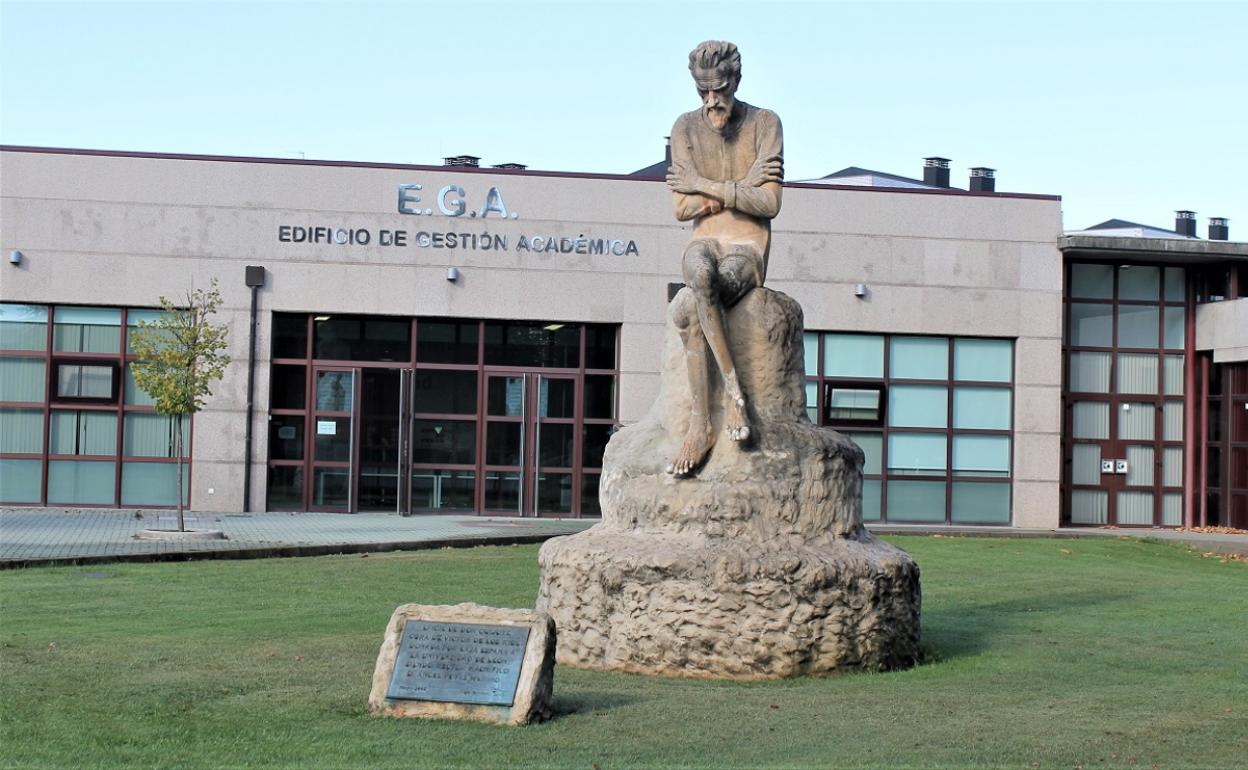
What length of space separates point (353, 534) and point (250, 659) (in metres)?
11.6

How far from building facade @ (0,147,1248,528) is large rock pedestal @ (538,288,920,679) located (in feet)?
52.9

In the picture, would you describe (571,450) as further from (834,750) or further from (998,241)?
(834,750)

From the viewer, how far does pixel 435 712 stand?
26.1 feet

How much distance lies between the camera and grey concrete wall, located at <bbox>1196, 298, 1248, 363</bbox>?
27531 millimetres

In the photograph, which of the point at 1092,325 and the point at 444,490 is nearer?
the point at 444,490

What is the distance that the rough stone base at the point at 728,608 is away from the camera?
9.73 meters

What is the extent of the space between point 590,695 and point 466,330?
60.7ft

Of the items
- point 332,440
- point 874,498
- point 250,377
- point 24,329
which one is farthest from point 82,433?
point 874,498

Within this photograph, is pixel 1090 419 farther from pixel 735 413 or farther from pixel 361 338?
pixel 735 413

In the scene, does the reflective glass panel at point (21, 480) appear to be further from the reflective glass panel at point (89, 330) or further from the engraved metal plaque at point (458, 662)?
the engraved metal plaque at point (458, 662)

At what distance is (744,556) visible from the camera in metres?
9.82

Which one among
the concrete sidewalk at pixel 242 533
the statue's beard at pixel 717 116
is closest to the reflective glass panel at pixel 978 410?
the concrete sidewalk at pixel 242 533

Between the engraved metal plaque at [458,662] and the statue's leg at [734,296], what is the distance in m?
2.85

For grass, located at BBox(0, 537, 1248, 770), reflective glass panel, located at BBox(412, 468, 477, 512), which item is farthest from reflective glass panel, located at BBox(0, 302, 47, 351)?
grass, located at BBox(0, 537, 1248, 770)
